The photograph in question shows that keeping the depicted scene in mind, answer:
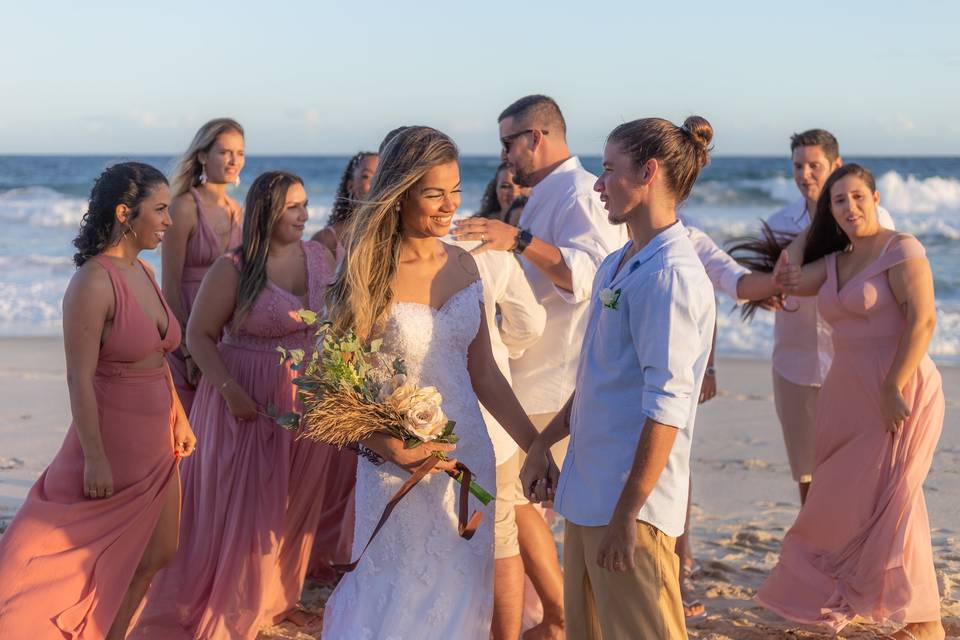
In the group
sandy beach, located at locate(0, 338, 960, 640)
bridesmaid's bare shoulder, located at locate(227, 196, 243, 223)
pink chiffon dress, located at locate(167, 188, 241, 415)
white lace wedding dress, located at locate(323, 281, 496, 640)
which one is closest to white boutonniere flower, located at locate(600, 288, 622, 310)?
white lace wedding dress, located at locate(323, 281, 496, 640)

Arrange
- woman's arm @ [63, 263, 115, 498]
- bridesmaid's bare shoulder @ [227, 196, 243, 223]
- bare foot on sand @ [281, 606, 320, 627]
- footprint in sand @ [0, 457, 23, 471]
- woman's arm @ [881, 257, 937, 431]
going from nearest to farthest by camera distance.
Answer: woman's arm @ [63, 263, 115, 498] → woman's arm @ [881, 257, 937, 431] → bare foot on sand @ [281, 606, 320, 627] → bridesmaid's bare shoulder @ [227, 196, 243, 223] → footprint in sand @ [0, 457, 23, 471]

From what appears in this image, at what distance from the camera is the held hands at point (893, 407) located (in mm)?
5082

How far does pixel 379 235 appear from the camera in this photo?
386 cm

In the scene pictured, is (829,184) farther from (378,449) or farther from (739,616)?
(378,449)

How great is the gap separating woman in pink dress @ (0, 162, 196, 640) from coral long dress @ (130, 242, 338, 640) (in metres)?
0.63

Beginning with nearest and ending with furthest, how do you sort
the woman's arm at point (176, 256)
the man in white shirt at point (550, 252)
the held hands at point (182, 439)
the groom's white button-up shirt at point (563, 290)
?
the held hands at point (182, 439), the man in white shirt at point (550, 252), the groom's white button-up shirt at point (563, 290), the woman's arm at point (176, 256)

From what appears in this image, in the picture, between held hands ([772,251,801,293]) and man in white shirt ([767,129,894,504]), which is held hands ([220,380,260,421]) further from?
man in white shirt ([767,129,894,504])

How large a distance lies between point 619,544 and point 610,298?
71 centimetres

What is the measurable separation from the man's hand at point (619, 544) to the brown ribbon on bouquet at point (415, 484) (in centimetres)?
62

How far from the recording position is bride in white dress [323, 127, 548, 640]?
377 cm

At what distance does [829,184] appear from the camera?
5492mm

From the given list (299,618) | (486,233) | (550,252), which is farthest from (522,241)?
(299,618)

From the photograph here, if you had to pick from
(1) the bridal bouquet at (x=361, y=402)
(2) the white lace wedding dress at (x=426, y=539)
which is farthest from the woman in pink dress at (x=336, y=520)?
(1) the bridal bouquet at (x=361, y=402)

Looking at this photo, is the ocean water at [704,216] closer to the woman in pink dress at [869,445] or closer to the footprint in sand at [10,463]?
the footprint in sand at [10,463]
